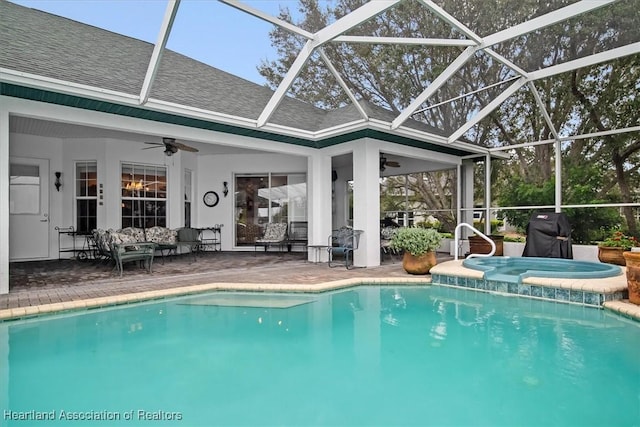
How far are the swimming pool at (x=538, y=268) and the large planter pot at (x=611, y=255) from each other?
2.03 feet

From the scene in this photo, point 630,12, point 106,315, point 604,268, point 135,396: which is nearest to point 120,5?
point 106,315

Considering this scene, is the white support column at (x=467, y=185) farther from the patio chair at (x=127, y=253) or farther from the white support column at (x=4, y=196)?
the white support column at (x=4, y=196)

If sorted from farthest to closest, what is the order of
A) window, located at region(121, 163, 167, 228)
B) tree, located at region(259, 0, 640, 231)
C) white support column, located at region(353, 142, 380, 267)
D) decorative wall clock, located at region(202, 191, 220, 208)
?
decorative wall clock, located at region(202, 191, 220, 208), window, located at region(121, 163, 167, 228), white support column, located at region(353, 142, 380, 267), tree, located at region(259, 0, 640, 231)

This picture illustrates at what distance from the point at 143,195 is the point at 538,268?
9.16 m

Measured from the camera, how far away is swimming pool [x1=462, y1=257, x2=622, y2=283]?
5.43 m

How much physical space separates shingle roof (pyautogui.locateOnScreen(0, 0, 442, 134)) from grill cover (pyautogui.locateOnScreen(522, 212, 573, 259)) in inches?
120

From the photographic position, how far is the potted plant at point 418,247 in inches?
263

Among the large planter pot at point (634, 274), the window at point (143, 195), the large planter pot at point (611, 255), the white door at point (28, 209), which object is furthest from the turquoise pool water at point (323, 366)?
the white door at point (28, 209)

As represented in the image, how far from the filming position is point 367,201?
25.2ft

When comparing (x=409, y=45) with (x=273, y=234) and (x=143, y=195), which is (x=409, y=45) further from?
(x=143, y=195)

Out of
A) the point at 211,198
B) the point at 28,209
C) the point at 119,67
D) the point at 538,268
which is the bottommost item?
the point at 538,268

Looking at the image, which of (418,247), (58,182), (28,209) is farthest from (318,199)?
(28,209)

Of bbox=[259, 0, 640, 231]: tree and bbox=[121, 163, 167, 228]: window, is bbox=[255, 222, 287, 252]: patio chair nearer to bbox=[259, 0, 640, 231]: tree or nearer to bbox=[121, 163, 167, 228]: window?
bbox=[121, 163, 167, 228]: window

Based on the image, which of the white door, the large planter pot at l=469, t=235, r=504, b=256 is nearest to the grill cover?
the large planter pot at l=469, t=235, r=504, b=256
